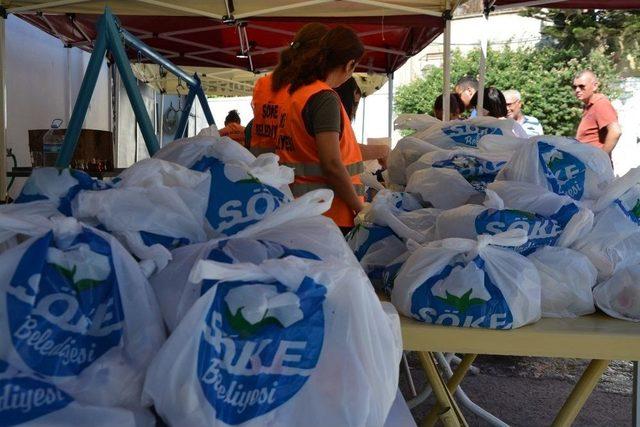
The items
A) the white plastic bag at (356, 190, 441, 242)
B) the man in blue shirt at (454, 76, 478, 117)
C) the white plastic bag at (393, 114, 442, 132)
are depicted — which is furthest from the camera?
the man in blue shirt at (454, 76, 478, 117)

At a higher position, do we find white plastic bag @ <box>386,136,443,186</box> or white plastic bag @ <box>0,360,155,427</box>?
white plastic bag @ <box>386,136,443,186</box>

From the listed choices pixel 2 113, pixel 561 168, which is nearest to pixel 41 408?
pixel 561 168

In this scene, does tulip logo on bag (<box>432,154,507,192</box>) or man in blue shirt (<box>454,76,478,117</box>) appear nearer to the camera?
tulip logo on bag (<box>432,154,507,192</box>)

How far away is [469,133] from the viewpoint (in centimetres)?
179

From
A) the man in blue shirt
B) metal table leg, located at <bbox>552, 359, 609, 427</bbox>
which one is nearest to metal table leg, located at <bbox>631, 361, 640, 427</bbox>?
metal table leg, located at <bbox>552, 359, 609, 427</bbox>

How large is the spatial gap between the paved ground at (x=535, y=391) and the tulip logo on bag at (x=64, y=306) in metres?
2.24

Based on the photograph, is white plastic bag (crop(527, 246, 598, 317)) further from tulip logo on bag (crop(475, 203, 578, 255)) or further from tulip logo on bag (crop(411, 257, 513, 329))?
tulip logo on bag (crop(411, 257, 513, 329))

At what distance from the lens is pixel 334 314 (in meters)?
0.82

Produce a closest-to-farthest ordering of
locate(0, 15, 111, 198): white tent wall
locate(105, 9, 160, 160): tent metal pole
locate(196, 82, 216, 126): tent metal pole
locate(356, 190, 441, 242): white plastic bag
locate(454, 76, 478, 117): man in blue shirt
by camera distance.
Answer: locate(356, 190, 441, 242): white plastic bag → locate(105, 9, 160, 160): tent metal pole → locate(196, 82, 216, 126): tent metal pole → locate(454, 76, 478, 117): man in blue shirt → locate(0, 15, 111, 198): white tent wall

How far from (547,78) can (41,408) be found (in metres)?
18.7

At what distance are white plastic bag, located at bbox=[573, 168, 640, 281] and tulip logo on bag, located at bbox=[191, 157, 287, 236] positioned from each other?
2.28ft

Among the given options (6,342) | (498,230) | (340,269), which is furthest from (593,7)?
(6,342)

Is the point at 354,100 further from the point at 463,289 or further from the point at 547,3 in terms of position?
the point at 463,289

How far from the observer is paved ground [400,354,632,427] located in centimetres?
286
